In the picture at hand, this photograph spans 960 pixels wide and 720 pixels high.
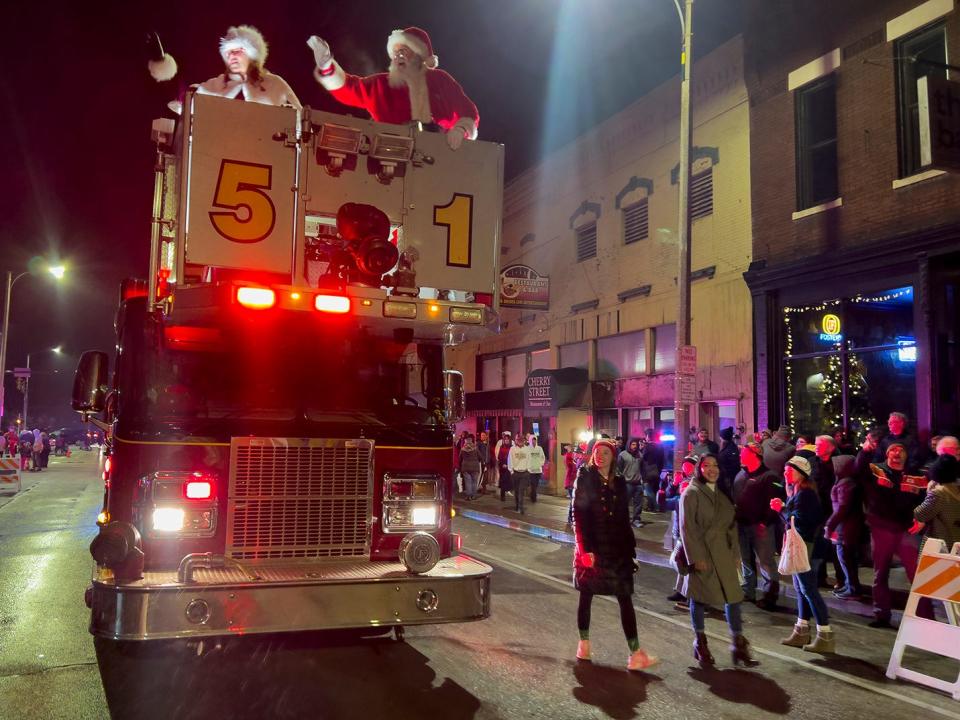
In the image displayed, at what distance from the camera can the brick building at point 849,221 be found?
12.0 m

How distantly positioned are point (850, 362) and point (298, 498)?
11.2 meters

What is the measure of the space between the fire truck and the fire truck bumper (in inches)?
0.5

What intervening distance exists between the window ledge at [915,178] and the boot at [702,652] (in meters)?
9.16

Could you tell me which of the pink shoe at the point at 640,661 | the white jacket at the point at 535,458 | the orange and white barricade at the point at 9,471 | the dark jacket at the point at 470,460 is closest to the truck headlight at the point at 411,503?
the pink shoe at the point at 640,661

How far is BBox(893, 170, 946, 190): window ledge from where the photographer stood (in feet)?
39.6

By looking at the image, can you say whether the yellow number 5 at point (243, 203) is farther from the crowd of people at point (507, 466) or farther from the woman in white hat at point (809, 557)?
the crowd of people at point (507, 466)

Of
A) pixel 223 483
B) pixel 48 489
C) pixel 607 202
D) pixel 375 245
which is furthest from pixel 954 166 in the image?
pixel 48 489

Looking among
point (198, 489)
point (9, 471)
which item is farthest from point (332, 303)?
point (9, 471)

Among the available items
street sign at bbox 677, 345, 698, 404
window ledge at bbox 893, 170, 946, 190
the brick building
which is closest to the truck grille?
street sign at bbox 677, 345, 698, 404

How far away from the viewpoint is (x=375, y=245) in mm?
5449

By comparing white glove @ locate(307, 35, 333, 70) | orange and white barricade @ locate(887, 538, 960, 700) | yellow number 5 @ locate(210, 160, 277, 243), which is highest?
white glove @ locate(307, 35, 333, 70)

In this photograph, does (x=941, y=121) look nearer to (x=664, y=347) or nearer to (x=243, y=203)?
(x=243, y=203)

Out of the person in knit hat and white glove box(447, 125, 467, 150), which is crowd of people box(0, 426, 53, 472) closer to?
the person in knit hat

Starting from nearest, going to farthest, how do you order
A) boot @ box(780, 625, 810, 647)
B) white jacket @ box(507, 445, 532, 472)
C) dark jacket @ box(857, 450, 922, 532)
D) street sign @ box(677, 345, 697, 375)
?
boot @ box(780, 625, 810, 647), dark jacket @ box(857, 450, 922, 532), street sign @ box(677, 345, 697, 375), white jacket @ box(507, 445, 532, 472)
